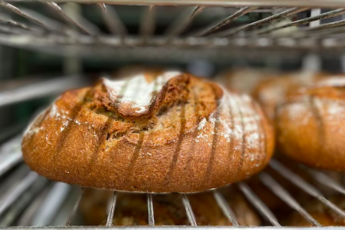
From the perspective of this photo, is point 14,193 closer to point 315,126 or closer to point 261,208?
point 261,208

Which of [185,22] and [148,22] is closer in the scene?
[185,22]

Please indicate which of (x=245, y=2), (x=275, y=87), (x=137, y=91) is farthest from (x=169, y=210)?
→ (x=275, y=87)

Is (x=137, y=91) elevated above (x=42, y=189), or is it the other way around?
(x=137, y=91)

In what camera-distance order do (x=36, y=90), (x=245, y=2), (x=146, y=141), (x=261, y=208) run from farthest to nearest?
(x=36, y=90) < (x=261, y=208) < (x=146, y=141) < (x=245, y=2)

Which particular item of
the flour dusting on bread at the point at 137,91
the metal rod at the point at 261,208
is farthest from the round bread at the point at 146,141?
the metal rod at the point at 261,208

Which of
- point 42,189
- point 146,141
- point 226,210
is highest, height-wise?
point 146,141

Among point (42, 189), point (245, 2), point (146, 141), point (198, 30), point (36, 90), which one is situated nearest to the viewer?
point (245, 2)
